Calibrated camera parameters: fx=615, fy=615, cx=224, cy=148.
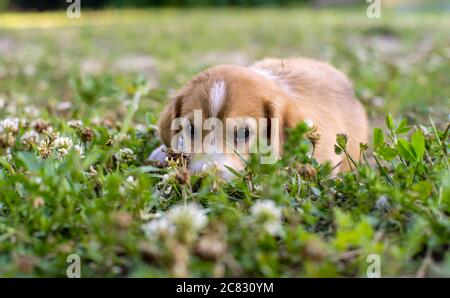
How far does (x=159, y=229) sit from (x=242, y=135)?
127 centimetres

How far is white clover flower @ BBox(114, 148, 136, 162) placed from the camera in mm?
3303

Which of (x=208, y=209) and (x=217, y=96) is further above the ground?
(x=217, y=96)

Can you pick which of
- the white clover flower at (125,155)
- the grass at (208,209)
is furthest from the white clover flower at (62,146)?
the white clover flower at (125,155)

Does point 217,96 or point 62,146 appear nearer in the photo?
point 62,146

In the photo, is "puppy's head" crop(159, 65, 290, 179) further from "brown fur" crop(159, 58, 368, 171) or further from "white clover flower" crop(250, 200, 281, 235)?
"white clover flower" crop(250, 200, 281, 235)

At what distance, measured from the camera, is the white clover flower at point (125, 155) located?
10.8ft

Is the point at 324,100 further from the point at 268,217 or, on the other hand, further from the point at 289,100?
the point at 268,217

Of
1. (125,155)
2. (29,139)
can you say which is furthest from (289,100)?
(29,139)

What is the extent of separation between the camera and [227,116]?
3.23 meters

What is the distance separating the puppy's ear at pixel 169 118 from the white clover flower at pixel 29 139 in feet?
2.37

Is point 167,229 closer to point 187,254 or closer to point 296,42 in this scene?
point 187,254

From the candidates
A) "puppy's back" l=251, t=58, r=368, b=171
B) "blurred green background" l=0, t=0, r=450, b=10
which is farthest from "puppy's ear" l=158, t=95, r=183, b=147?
"blurred green background" l=0, t=0, r=450, b=10
